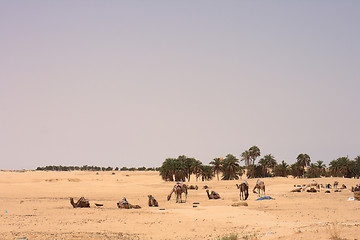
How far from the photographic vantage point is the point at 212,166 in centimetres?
8425

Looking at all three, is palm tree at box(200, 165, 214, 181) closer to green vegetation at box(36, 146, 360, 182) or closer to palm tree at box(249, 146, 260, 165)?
green vegetation at box(36, 146, 360, 182)

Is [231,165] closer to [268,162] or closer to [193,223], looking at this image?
[268,162]

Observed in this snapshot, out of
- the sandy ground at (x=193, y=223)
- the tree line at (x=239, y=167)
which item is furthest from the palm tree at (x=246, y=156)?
the sandy ground at (x=193, y=223)

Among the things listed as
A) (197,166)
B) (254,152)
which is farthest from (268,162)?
(197,166)

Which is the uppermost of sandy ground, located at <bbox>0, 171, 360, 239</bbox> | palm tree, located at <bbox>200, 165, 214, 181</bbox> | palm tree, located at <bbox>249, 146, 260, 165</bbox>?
palm tree, located at <bbox>249, 146, 260, 165</bbox>

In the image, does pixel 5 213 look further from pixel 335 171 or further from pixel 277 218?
pixel 335 171

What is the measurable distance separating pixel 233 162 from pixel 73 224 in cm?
6191

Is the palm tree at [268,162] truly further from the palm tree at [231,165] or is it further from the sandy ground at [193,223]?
the sandy ground at [193,223]

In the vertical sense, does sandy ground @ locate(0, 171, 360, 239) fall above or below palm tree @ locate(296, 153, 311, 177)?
below

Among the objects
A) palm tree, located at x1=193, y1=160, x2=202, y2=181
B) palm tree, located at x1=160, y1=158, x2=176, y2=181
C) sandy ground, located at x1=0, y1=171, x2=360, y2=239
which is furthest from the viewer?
palm tree, located at x1=193, y1=160, x2=202, y2=181

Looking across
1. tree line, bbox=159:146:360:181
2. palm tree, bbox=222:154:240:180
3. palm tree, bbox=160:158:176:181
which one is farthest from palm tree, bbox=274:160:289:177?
palm tree, bbox=160:158:176:181

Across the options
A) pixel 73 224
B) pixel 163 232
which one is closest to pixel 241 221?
pixel 163 232

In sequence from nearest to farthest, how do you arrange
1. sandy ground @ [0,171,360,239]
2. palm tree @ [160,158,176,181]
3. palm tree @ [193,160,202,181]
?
sandy ground @ [0,171,360,239], palm tree @ [160,158,176,181], palm tree @ [193,160,202,181]

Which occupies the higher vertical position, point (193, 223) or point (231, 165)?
point (231, 165)
